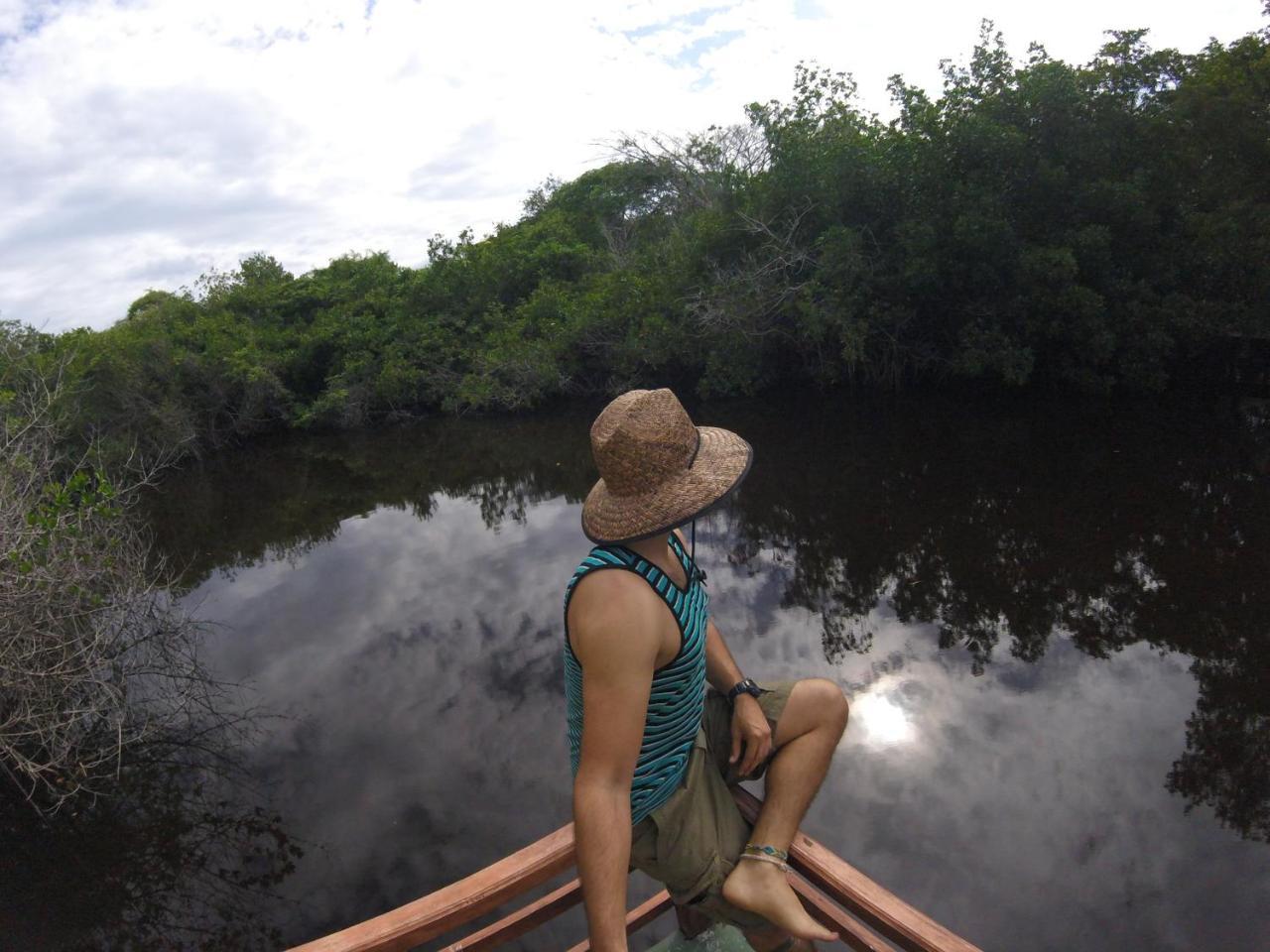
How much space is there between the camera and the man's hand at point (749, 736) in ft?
4.71

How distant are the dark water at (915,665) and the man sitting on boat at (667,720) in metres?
1.86

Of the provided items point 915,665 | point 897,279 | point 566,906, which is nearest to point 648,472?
point 566,906

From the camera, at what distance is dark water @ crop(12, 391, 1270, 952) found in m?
2.96

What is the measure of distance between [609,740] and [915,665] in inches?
142

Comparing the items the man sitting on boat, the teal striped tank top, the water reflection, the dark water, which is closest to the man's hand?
the man sitting on boat

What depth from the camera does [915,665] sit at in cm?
426

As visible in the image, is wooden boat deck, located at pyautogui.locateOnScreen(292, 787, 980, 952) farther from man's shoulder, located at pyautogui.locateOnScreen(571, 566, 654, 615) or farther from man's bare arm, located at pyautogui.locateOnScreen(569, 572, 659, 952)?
man's shoulder, located at pyautogui.locateOnScreen(571, 566, 654, 615)

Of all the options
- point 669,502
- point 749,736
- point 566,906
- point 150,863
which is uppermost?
point 669,502

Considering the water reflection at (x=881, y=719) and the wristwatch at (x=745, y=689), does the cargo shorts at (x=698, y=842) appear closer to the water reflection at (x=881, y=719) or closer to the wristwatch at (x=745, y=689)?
the wristwatch at (x=745, y=689)

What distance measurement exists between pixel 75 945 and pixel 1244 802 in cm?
480

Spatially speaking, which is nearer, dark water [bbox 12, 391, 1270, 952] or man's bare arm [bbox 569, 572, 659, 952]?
man's bare arm [bbox 569, 572, 659, 952]

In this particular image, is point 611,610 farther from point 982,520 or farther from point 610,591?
point 982,520

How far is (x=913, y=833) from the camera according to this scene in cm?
313

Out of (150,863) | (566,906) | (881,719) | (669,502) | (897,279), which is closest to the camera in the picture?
(669,502)
